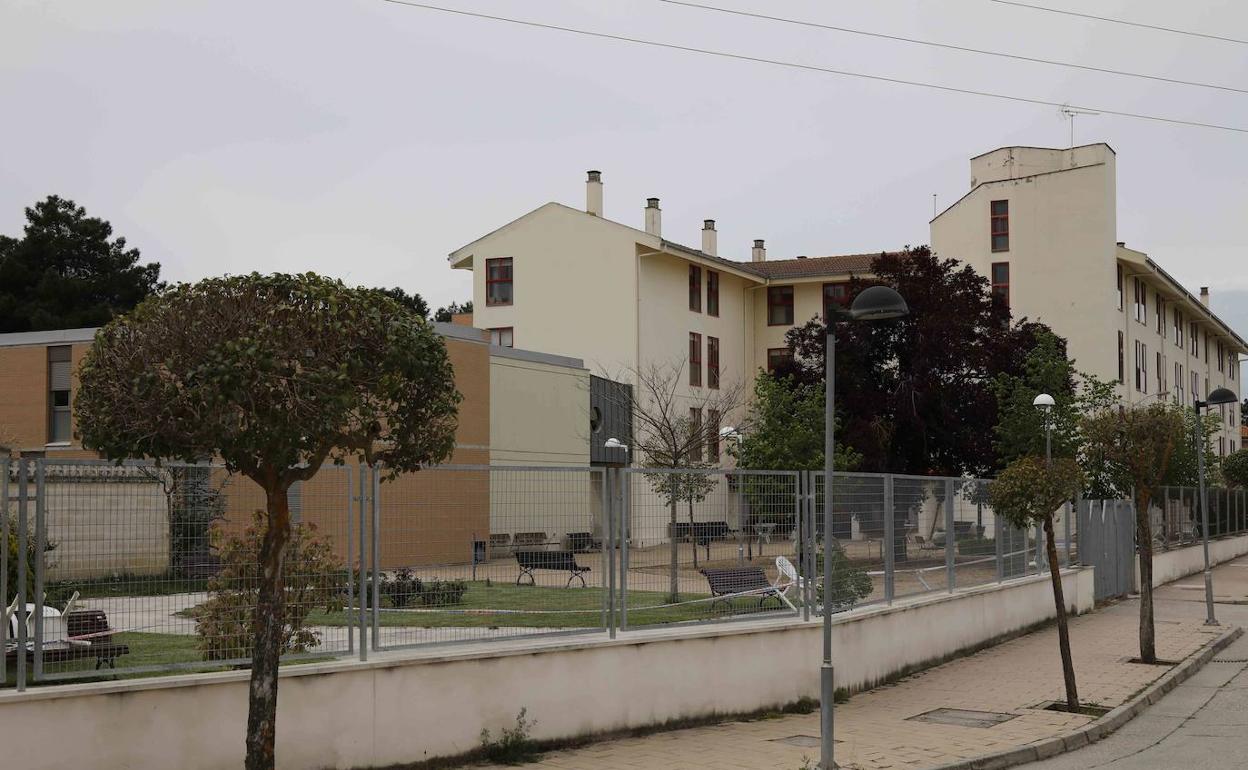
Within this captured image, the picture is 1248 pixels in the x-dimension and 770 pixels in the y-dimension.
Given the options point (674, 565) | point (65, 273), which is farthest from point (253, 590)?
point (65, 273)

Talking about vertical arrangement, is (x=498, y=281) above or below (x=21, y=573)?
above

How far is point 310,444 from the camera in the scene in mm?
7871

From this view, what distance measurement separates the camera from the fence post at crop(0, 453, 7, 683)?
834 centimetres

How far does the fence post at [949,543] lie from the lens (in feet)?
60.8

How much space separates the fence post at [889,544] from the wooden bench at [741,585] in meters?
2.62

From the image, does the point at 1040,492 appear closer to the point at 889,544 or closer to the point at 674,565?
the point at 889,544

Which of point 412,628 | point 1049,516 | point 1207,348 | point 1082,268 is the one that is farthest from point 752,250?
point 412,628

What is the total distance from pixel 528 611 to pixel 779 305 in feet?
159

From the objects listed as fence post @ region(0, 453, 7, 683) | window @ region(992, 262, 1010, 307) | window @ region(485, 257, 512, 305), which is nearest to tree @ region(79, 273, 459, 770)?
fence post @ region(0, 453, 7, 683)

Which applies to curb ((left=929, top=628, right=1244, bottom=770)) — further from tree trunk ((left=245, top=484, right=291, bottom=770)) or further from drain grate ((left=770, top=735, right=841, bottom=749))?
tree trunk ((left=245, top=484, right=291, bottom=770))

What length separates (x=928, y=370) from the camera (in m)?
35.7

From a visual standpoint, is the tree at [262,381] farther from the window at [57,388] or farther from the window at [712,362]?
the window at [712,362]

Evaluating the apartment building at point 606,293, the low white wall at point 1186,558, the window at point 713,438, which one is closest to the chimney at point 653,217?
the apartment building at point 606,293

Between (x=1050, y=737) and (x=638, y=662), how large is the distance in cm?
404
